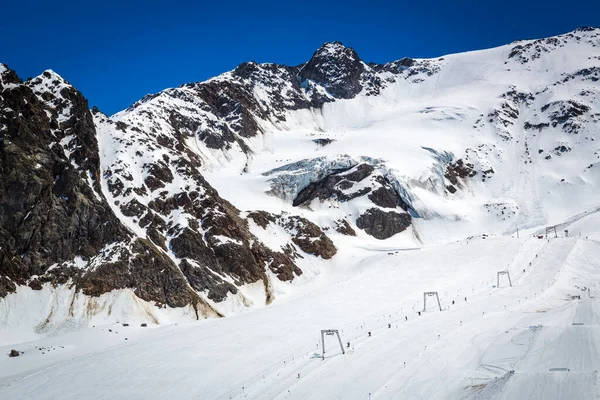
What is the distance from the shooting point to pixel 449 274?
10250cm

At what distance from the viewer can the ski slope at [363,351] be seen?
147ft

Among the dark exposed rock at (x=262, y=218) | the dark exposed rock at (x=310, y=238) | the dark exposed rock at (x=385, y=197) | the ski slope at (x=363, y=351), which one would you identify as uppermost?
the dark exposed rock at (x=385, y=197)

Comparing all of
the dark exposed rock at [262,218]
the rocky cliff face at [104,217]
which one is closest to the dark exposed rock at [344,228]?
the rocky cliff face at [104,217]

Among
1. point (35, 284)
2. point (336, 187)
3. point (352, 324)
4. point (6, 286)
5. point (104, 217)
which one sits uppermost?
point (336, 187)

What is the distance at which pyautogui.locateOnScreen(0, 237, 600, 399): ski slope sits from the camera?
1758 inches

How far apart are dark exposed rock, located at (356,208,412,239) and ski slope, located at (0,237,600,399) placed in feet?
179

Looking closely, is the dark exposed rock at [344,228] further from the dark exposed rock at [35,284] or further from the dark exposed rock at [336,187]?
the dark exposed rock at [35,284]

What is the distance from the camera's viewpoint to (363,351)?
56625mm

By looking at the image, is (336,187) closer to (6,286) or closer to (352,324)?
(352,324)

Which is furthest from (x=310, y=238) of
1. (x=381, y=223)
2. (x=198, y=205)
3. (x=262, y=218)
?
(x=198, y=205)

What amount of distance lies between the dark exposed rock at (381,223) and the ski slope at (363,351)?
179 ft

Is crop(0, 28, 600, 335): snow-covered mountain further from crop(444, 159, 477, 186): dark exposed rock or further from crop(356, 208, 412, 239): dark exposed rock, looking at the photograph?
crop(444, 159, 477, 186): dark exposed rock

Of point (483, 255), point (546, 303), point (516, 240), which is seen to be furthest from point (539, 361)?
point (516, 240)

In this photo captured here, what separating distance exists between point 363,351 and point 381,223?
318 feet
